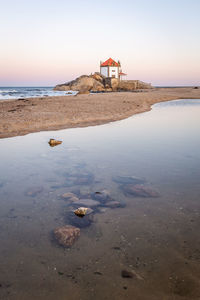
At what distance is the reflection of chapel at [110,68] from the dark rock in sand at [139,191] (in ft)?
295

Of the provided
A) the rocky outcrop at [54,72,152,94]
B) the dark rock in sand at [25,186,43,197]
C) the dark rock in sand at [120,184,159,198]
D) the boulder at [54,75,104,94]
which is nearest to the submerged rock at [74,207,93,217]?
the dark rock in sand at [120,184,159,198]

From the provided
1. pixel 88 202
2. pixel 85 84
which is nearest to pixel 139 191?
pixel 88 202

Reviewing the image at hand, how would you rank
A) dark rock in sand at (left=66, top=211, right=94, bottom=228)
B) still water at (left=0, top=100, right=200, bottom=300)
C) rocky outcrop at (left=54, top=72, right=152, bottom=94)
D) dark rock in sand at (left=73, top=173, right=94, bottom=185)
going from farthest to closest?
rocky outcrop at (left=54, top=72, right=152, bottom=94)
dark rock in sand at (left=73, top=173, right=94, bottom=185)
dark rock in sand at (left=66, top=211, right=94, bottom=228)
still water at (left=0, top=100, right=200, bottom=300)

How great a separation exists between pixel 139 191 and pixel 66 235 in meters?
2.26

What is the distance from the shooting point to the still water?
9.89 feet

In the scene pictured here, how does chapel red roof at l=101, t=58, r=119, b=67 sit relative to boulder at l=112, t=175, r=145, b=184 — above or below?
above

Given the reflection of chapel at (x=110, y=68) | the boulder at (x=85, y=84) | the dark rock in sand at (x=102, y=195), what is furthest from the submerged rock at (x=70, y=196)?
the reflection of chapel at (x=110, y=68)

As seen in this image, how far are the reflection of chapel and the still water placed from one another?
8761cm

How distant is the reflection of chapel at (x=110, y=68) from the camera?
91.3 m

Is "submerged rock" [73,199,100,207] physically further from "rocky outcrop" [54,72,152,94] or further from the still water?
"rocky outcrop" [54,72,152,94]

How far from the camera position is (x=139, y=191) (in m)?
5.65

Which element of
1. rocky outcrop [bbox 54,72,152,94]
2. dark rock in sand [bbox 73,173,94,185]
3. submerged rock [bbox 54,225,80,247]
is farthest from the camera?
rocky outcrop [bbox 54,72,152,94]

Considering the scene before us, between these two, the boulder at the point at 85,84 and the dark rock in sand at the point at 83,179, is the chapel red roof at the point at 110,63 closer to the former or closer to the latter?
the boulder at the point at 85,84

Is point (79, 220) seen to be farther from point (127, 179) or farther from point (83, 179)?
point (127, 179)
